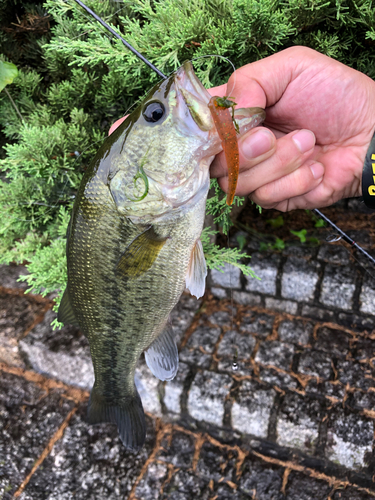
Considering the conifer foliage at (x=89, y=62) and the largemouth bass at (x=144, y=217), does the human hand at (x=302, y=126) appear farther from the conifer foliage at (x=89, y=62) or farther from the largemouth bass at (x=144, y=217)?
the conifer foliage at (x=89, y=62)

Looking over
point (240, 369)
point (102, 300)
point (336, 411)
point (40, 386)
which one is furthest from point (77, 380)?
point (336, 411)

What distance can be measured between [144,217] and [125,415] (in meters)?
1.20

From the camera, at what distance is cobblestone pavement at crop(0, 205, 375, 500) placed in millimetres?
2549

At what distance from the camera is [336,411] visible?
2.59 metres

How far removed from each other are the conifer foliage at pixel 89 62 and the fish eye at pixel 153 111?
0.76m

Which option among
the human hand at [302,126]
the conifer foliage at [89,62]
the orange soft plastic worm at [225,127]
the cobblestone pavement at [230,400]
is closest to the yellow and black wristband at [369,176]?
the human hand at [302,126]

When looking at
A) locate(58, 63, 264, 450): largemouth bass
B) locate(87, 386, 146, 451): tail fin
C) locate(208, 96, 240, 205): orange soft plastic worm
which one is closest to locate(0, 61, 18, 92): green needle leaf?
locate(58, 63, 264, 450): largemouth bass

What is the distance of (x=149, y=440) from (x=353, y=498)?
145 cm

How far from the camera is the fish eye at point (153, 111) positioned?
140cm

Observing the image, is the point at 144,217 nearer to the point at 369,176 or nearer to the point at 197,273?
the point at 197,273

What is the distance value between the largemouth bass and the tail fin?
1.30 ft

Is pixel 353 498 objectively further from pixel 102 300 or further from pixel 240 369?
pixel 102 300

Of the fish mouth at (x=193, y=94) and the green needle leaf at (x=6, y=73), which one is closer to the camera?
the fish mouth at (x=193, y=94)

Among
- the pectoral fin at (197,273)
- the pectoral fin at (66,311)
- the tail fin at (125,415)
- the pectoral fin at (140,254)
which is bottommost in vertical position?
the tail fin at (125,415)
